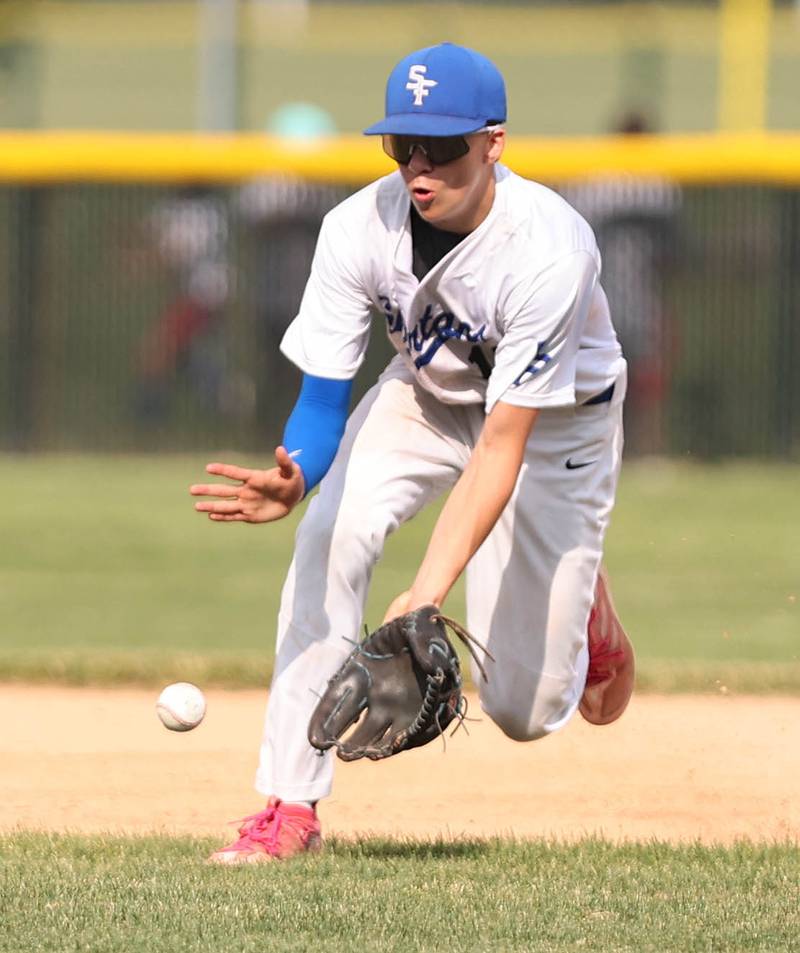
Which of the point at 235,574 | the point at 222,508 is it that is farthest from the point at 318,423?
the point at 235,574

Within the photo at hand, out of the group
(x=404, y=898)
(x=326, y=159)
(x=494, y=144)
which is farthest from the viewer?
(x=326, y=159)

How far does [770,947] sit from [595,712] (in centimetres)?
181

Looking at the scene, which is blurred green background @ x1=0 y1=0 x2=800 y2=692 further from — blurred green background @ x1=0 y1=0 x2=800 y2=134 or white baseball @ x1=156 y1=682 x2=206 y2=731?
white baseball @ x1=156 y1=682 x2=206 y2=731

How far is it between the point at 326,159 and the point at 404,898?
28.3 feet

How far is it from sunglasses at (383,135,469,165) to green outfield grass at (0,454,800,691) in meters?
2.91

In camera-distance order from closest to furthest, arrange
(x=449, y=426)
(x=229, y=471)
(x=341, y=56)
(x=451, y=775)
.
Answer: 1. (x=229, y=471)
2. (x=449, y=426)
3. (x=451, y=775)
4. (x=341, y=56)

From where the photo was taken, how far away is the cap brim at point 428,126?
3859mm

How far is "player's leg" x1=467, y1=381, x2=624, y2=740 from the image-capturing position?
4551mm

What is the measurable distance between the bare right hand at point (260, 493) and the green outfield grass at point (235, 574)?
2580mm

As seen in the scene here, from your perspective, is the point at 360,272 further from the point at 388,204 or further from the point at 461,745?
the point at 461,745

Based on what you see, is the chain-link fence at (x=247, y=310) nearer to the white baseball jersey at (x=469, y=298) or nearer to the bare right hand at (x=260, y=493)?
the white baseball jersey at (x=469, y=298)

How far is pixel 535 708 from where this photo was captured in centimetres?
463

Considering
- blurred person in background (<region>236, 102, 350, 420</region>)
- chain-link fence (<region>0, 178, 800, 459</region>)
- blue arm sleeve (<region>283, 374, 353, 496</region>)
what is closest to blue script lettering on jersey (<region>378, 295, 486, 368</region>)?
blue arm sleeve (<region>283, 374, 353, 496</region>)

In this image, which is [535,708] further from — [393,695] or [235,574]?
[235,574]
